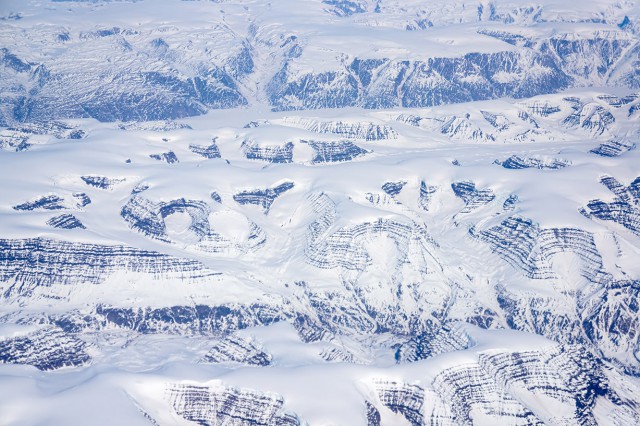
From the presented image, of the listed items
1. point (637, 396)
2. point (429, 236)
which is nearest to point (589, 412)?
point (637, 396)

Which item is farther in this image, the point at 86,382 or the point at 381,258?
the point at 381,258

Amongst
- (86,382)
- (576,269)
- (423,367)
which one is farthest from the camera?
(576,269)

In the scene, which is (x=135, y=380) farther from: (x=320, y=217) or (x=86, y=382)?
(x=320, y=217)

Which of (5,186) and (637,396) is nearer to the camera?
(637,396)

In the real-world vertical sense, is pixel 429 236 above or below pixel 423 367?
below

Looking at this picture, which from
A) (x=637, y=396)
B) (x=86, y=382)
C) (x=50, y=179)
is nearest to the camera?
(x=86, y=382)

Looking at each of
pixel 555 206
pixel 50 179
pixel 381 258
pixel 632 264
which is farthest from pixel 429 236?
pixel 50 179

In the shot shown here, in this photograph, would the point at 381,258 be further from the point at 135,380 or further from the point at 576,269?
the point at 135,380

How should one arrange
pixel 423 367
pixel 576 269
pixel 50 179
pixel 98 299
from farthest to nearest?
pixel 50 179, pixel 576 269, pixel 98 299, pixel 423 367

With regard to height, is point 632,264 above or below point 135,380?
below
